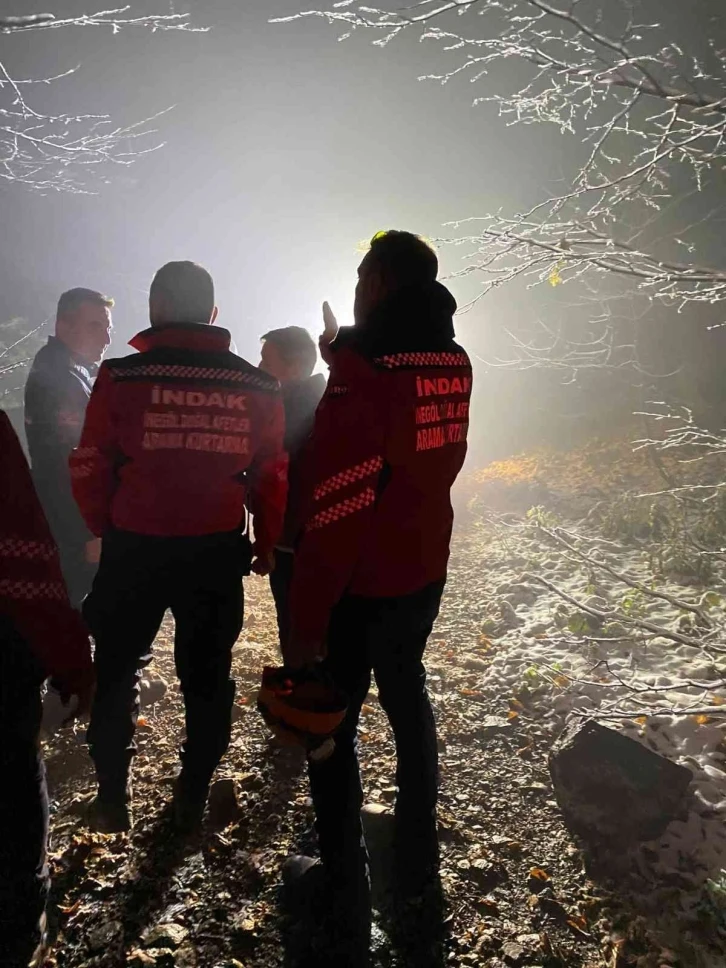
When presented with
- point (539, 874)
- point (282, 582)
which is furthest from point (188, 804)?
point (539, 874)

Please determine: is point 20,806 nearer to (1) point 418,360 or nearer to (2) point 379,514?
(2) point 379,514

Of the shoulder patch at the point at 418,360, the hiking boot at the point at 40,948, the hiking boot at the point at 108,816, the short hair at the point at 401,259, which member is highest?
the short hair at the point at 401,259

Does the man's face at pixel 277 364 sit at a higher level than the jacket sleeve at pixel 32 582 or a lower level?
higher

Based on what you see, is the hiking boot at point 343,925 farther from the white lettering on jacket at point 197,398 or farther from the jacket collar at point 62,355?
the jacket collar at point 62,355

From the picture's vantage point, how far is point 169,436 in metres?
2.11

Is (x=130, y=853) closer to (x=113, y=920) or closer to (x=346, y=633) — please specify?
(x=113, y=920)

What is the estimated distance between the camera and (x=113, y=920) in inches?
79.4

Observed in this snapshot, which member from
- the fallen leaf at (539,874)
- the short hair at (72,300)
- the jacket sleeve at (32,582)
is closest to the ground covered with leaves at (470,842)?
the fallen leaf at (539,874)

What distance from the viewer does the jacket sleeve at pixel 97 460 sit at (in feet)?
6.97

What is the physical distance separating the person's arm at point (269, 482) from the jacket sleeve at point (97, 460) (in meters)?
0.63

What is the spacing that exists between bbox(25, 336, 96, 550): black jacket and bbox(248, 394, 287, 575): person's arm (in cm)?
158

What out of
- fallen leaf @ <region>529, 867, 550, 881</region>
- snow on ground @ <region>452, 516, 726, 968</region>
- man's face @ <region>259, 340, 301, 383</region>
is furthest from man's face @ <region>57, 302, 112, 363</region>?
fallen leaf @ <region>529, 867, 550, 881</region>

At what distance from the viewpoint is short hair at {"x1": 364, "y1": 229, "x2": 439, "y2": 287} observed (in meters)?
1.73

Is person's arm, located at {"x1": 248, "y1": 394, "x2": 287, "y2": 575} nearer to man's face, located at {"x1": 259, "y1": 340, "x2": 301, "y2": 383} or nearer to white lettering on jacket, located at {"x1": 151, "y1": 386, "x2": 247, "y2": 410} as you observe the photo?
white lettering on jacket, located at {"x1": 151, "y1": 386, "x2": 247, "y2": 410}
